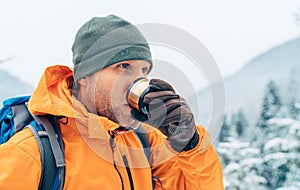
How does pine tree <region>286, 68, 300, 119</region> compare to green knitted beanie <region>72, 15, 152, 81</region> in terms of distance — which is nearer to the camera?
green knitted beanie <region>72, 15, 152, 81</region>

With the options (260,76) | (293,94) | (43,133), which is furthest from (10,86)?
(260,76)

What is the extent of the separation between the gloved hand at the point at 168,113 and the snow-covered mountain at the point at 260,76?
28.2ft

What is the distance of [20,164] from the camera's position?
4.95 ft

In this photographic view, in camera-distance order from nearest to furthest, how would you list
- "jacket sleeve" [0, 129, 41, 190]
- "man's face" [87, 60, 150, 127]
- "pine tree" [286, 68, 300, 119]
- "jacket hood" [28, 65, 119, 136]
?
"jacket sleeve" [0, 129, 41, 190], "jacket hood" [28, 65, 119, 136], "man's face" [87, 60, 150, 127], "pine tree" [286, 68, 300, 119]

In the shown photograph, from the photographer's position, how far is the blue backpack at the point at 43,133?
5.07 feet

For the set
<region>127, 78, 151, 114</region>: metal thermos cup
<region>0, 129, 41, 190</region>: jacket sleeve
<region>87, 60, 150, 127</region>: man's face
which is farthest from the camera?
<region>87, 60, 150, 127</region>: man's face

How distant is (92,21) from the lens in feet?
6.81

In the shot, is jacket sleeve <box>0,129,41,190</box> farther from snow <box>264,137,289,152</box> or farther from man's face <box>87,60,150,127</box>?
snow <box>264,137,289,152</box>

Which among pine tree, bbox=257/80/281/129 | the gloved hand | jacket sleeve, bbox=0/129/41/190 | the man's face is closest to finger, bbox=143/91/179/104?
the gloved hand

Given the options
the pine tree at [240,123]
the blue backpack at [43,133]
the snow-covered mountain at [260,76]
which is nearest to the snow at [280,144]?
the pine tree at [240,123]

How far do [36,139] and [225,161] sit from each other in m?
5.99

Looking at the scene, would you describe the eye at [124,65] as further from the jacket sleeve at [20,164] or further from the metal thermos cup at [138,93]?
the jacket sleeve at [20,164]

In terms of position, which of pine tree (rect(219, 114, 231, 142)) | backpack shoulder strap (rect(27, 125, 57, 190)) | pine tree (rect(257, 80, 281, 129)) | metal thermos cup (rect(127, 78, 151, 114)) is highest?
metal thermos cup (rect(127, 78, 151, 114))

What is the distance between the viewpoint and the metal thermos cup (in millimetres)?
1583
